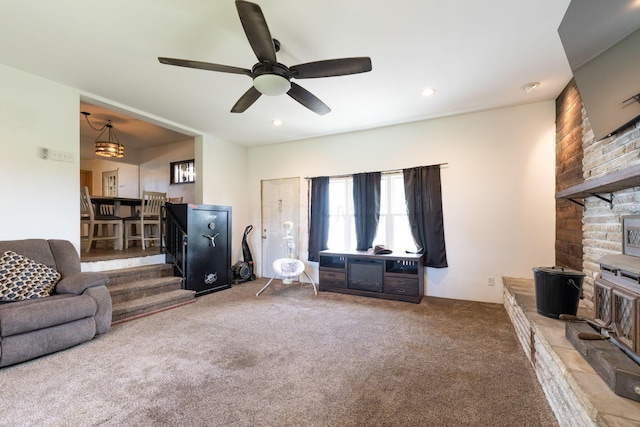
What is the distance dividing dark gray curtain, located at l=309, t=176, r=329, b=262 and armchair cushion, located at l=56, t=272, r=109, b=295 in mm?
3084

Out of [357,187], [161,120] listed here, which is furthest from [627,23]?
[161,120]

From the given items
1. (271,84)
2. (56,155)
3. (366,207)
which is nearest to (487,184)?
(366,207)

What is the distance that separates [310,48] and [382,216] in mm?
2875

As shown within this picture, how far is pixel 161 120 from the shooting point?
14.1 feet

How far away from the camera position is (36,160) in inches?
124

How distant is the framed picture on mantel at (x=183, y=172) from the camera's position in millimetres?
6574

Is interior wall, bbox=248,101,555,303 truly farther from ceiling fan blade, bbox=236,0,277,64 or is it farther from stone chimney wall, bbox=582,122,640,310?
ceiling fan blade, bbox=236,0,277,64

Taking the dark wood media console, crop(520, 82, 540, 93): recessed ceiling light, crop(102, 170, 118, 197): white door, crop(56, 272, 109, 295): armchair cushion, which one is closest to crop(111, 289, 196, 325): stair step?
crop(56, 272, 109, 295): armchair cushion

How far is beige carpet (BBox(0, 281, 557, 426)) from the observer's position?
1681mm

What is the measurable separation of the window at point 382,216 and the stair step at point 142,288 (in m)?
2.59

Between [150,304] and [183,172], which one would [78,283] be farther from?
[183,172]

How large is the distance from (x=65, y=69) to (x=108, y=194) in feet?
19.1

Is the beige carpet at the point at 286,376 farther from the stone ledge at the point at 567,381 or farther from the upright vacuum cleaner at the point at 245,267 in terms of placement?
the upright vacuum cleaner at the point at 245,267

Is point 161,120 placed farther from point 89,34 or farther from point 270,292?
point 270,292
